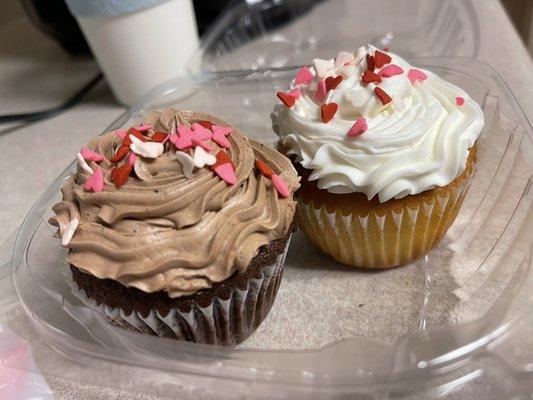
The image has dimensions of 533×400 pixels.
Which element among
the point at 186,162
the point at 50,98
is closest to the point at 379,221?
the point at 186,162

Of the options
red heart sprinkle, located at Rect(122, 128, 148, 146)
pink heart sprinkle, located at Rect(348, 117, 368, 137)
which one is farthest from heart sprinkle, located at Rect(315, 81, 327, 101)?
red heart sprinkle, located at Rect(122, 128, 148, 146)

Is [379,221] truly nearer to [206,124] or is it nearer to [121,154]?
[206,124]

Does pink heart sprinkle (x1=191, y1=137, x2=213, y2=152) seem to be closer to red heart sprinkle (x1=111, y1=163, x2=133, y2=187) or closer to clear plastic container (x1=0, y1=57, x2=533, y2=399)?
red heart sprinkle (x1=111, y1=163, x2=133, y2=187)

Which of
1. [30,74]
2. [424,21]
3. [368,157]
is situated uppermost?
[368,157]

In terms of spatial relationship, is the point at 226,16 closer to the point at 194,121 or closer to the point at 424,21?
the point at 424,21

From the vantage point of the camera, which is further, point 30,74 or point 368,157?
point 30,74

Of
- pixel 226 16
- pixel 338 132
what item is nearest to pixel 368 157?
pixel 338 132
